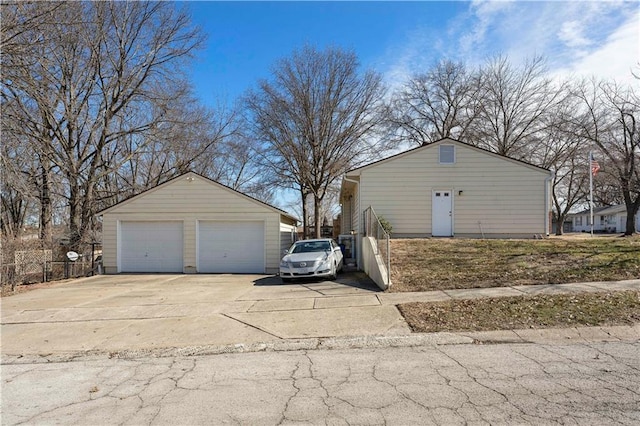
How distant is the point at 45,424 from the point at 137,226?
47.1 feet

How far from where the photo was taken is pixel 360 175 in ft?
55.8

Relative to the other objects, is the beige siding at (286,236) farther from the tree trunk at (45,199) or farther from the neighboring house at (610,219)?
the neighboring house at (610,219)

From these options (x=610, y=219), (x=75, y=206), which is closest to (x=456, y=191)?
(x=75, y=206)

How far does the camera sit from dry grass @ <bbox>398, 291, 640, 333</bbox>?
20.9 ft

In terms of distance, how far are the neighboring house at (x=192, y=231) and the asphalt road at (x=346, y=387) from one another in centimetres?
1084

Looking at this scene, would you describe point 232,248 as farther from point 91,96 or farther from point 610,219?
point 610,219

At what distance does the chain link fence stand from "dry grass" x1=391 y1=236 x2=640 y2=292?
39.2 feet

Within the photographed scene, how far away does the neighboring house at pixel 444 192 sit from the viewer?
16844 mm

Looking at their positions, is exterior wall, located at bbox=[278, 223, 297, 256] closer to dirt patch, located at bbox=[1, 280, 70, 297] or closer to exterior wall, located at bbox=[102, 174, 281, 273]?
exterior wall, located at bbox=[102, 174, 281, 273]

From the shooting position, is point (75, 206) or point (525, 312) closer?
point (525, 312)

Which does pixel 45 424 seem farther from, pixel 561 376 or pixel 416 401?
pixel 561 376

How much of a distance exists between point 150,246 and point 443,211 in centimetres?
1270

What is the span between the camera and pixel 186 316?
26.6 ft

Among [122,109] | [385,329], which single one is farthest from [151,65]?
[385,329]
